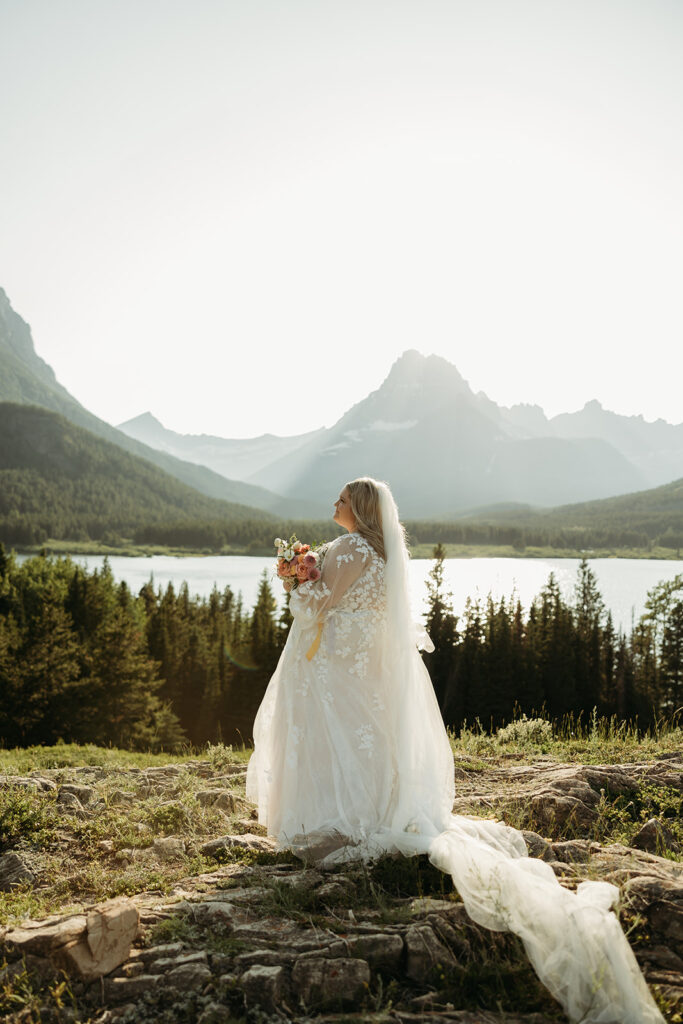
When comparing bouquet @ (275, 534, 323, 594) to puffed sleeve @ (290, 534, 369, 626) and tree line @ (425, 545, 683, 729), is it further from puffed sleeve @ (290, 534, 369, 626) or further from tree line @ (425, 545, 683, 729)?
tree line @ (425, 545, 683, 729)

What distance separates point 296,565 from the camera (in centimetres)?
583

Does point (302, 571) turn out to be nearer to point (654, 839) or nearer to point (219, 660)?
point (654, 839)

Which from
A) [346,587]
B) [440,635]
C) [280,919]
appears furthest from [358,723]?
[440,635]

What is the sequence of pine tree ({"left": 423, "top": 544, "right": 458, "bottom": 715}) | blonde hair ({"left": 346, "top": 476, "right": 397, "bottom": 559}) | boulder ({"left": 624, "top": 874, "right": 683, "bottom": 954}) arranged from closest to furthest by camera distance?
boulder ({"left": 624, "top": 874, "right": 683, "bottom": 954})
blonde hair ({"left": 346, "top": 476, "right": 397, "bottom": 559})
pine tree ({"left": 423, "top": 544, "right": 458, "bottom": 715})

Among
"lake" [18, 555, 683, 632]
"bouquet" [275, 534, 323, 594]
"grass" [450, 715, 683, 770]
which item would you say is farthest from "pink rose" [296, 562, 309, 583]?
"lake" [18, 555, 683, 632]

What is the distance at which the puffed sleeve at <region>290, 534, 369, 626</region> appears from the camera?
577 centimetres

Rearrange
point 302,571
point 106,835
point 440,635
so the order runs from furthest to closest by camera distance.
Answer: point 440,635
point 106,835
point 302,571

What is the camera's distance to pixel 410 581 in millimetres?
5906

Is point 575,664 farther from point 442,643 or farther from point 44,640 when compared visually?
point 44,640

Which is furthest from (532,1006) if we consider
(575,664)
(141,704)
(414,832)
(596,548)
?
(596,548)

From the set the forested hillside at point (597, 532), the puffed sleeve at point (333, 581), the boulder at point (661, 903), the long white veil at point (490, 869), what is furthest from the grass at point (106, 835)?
the forested hillside at point (597, 532)

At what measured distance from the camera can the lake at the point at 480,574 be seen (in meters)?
94.2

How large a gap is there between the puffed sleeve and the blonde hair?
141 mm

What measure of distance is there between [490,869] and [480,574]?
436ft
